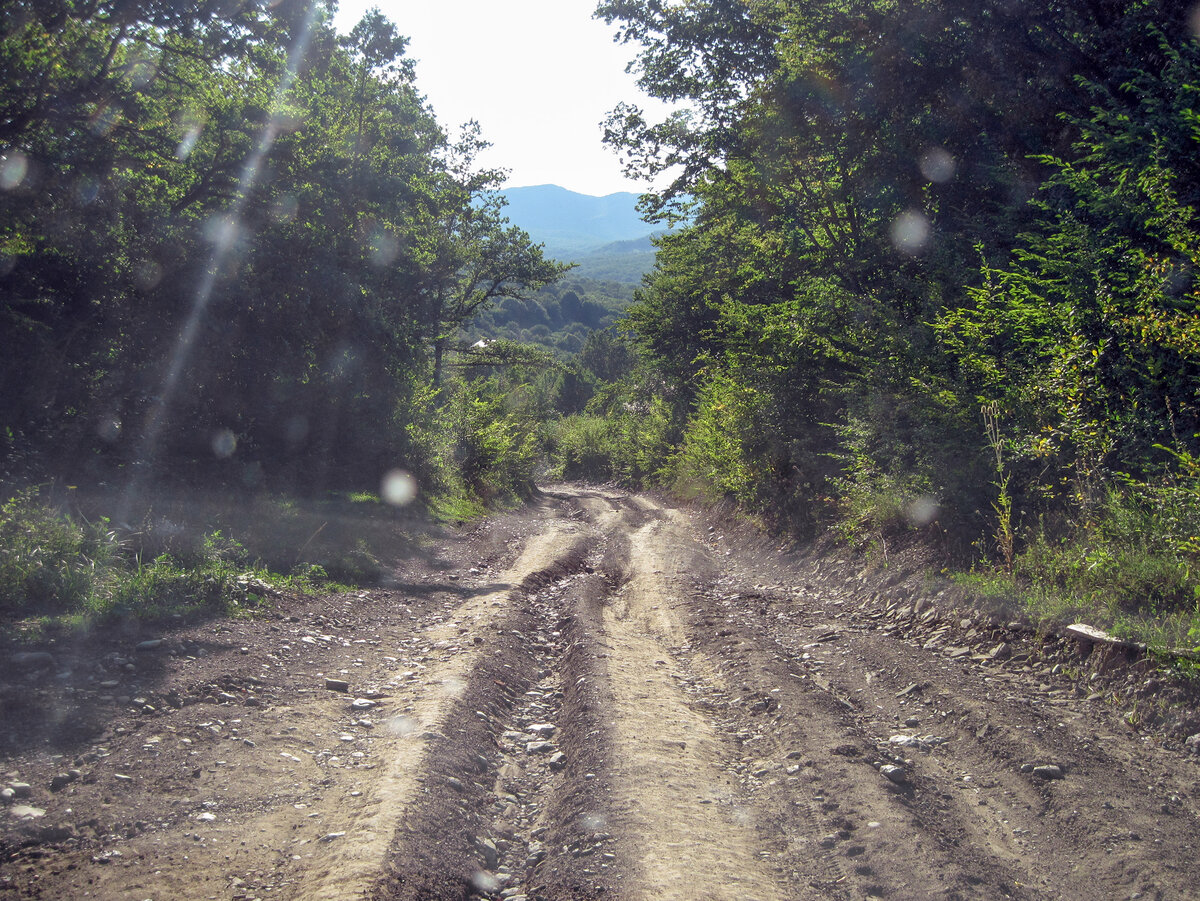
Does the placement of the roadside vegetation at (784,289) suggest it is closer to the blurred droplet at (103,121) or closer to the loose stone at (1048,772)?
the blurred droplet at (103,121)

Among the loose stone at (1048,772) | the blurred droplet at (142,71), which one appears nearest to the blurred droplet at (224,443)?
the blurred droplet at (142,71)

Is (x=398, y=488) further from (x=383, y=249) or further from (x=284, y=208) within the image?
(x=284, y=208)

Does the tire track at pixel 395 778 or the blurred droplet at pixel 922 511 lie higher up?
the blurred droplet at pixel 922 511

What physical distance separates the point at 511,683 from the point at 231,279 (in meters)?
8.92

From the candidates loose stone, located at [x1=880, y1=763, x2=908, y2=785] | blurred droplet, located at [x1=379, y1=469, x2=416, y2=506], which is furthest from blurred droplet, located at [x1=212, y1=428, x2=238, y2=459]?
loose stone, located at [x1=880, y1=763, x2=908, y2=785]

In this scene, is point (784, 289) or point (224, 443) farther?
point (784, 289)

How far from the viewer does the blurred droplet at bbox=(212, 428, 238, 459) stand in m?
12.3

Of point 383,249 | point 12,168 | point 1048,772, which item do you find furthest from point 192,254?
point 1048,772

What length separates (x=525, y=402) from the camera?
4597 centimetres

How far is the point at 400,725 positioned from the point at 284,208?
1036 centimetres

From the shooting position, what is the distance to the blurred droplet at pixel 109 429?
403 inches

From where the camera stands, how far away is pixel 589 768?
4.63 m

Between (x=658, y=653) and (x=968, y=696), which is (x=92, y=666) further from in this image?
(x=968, y=696)

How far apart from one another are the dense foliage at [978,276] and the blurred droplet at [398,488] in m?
8.05
